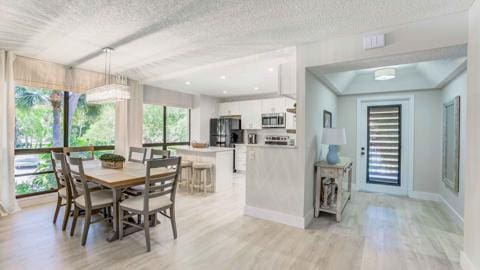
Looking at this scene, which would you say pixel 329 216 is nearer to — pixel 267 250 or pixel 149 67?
pixel 267 250

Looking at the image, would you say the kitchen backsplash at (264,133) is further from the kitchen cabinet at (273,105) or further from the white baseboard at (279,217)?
the white baseboard at (279,217)

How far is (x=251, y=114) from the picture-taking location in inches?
268

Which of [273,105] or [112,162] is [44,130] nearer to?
[112,162]

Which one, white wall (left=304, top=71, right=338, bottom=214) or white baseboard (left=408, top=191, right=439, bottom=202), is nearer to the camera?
white wall (left=304, top=71, right=338, bottom=214)

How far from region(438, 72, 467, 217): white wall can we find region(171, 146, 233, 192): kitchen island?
3779 mm

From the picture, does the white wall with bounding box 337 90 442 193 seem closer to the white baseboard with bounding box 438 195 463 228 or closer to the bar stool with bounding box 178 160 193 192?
the white baseboard with bounding box 438 195 463 228

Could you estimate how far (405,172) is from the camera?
450 cm

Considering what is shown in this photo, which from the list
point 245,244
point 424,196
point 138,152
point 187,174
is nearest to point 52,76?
point 138,152

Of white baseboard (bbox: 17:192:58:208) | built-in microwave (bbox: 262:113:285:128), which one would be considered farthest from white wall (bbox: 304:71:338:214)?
white baseboard (bbox: 17:192:58:208)

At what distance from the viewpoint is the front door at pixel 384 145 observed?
4.52 meters

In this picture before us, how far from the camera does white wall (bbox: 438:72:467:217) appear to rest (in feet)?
9.97

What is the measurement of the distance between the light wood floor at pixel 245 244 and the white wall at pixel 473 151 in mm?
303

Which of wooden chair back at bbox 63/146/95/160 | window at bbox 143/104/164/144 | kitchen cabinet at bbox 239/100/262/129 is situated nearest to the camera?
wooden chair back at bbox 63/146/95/160

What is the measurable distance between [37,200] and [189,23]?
4.01 m
